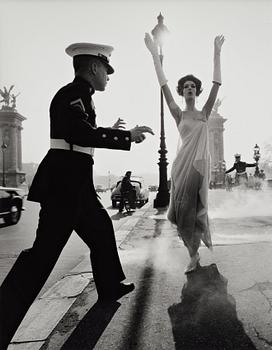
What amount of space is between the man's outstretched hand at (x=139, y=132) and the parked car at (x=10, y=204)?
731cm

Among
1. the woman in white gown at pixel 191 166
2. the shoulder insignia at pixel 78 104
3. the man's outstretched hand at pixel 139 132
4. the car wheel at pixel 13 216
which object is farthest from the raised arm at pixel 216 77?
the car wheel at pixel 13 216

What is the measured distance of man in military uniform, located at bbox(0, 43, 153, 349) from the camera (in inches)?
87.8

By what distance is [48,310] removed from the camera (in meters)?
2.78

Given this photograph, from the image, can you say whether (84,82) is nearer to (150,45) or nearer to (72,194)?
(72,194)

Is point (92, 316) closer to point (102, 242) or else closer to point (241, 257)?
point (102, 242)

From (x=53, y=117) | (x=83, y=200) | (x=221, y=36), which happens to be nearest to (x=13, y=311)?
(x=83, y=200)

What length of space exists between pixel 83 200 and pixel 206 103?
2124 millimetres

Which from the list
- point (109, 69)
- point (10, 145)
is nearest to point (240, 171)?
point (109, 69)

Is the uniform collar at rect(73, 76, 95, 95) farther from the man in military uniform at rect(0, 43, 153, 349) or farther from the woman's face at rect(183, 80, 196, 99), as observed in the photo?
the woman's face at rect(183, 80, 196, 99)

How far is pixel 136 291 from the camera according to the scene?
317 centimetres

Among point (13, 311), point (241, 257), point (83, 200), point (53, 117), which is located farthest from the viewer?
point (241, 257)

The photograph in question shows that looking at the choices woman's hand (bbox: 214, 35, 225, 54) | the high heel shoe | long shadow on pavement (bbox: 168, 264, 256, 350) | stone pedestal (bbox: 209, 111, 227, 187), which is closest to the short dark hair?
woman's hand (bbox: 214, 35, 225, 54)

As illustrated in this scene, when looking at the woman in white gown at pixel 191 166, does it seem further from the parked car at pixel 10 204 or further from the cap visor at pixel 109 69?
the parked car at pixel 10 204

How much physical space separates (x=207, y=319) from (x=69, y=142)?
1.47 meters
